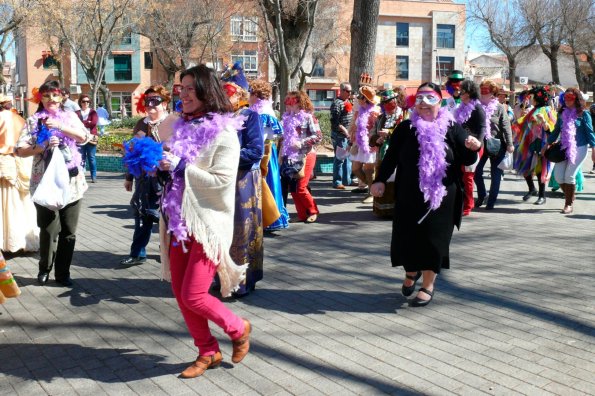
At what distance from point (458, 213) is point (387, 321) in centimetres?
112

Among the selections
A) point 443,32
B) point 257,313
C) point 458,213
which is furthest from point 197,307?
point 443,32

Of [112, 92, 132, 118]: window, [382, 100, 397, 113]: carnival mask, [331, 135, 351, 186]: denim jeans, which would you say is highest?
[112, 92, 132, 118]: window

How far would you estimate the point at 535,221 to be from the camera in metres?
9.36

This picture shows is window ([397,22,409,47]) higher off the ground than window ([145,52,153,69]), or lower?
higher

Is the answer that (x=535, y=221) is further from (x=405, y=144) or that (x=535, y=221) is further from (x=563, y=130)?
(x=405, y=144)

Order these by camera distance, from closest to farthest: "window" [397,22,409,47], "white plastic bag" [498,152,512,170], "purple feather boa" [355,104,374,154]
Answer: "white plastic bag" [498,152,512,170]
"purple feather boa" [355,104,374,154]
"window" [397,22,409,47]

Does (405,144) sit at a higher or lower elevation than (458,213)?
higher

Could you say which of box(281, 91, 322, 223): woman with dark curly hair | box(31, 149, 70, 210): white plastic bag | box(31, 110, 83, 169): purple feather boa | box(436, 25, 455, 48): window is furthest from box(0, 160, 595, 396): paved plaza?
box(436, 25, 455, 48): window

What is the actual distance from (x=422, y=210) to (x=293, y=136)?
4.03 meters

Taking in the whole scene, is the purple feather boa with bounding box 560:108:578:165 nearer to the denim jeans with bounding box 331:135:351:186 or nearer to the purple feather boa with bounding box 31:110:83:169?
the denim jeans with bounding box 331:135:351:186

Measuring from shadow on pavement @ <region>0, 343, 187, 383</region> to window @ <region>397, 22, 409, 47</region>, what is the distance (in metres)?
64.3

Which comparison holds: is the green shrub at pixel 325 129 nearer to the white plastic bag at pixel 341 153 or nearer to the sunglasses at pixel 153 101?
the white plastic bag at pixel 341 153

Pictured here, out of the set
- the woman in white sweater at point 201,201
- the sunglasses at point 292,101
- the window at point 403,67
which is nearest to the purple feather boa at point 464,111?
A: the sunglasses at point 292,101

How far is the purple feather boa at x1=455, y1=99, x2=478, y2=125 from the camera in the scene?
8.71 m
